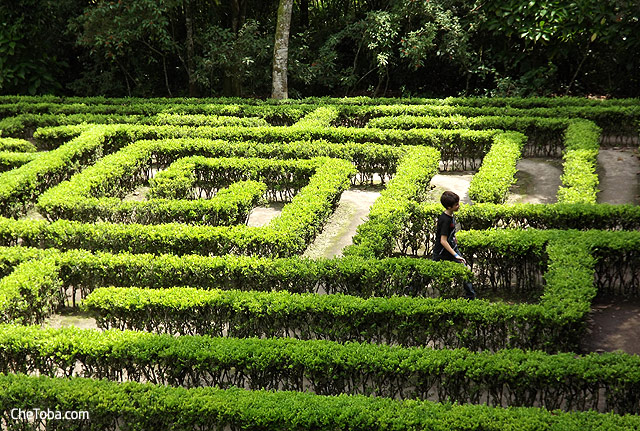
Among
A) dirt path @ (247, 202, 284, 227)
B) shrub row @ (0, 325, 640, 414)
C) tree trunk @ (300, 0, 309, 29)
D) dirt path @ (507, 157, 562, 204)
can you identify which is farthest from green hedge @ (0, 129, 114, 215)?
tree trunk @ (300, 0, 309, 29)

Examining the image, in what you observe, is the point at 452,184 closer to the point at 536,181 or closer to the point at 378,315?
the point at 536,181

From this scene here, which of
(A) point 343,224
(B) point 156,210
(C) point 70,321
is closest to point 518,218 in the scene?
(A) point 343,224

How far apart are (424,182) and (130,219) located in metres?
5.86

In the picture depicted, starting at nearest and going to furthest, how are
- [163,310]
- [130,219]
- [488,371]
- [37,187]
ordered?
1. [488,371]
2. [163,310]
3. [130,219]
4. [37,187]

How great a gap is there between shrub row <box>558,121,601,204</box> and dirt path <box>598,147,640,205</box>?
Answer: 536 millimetres

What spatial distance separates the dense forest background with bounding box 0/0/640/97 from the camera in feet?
75.0

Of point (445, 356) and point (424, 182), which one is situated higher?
point (424, 182)

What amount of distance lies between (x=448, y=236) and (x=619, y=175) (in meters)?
7.33

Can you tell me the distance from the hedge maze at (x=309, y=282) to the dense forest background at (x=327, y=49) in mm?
4866

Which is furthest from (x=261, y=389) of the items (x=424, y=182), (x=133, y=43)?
(x=133, y=43)

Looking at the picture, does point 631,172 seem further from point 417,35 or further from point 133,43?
point 133,43

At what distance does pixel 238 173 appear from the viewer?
15.9 meters

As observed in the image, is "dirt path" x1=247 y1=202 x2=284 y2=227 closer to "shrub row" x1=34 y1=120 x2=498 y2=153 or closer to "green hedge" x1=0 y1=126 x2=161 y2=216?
"shrub row" x1=34 y1=120 x2=498 y2=153

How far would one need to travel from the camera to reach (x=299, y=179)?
15.6 m
